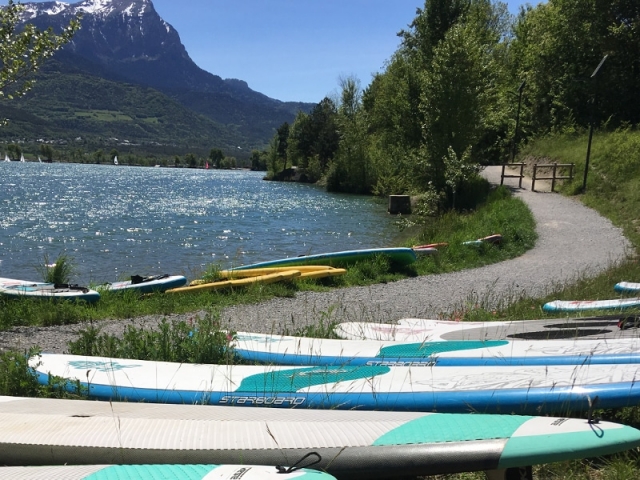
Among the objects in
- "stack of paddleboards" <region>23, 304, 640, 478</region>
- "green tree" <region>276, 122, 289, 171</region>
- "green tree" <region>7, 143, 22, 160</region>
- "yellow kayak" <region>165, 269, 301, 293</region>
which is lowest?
"yellow kayak" <region>165, 269, 301, 293</region>

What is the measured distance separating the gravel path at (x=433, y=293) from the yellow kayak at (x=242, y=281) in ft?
1.84

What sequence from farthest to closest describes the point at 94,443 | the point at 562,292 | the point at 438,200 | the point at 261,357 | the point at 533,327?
the point at 438,200, the point at 562,292, the point at 533,327, the point at 261,357, the point at 94,443

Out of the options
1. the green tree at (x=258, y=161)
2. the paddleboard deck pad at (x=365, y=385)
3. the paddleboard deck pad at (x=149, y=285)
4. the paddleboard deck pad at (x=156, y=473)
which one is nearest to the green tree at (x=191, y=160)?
the green tree at (x=258, y=161)

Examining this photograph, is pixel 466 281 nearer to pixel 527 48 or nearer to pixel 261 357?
pixel 261 357

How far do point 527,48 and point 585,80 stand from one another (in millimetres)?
11193

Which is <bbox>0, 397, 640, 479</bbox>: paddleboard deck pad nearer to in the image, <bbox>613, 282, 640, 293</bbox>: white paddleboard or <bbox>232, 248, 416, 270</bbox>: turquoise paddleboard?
<bbox>613, 282, 640, 293</bbox>: white paddleboard

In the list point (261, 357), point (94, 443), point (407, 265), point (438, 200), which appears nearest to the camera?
point (94, 443)

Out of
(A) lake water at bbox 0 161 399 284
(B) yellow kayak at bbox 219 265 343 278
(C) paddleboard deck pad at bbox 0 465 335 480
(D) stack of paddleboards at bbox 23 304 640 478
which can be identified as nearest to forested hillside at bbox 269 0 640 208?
(A) lake water at bbox 0 161 399 284

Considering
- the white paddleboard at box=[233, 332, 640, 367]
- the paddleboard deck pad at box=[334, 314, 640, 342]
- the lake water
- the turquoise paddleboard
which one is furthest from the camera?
the lake water

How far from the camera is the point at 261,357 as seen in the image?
5.82m

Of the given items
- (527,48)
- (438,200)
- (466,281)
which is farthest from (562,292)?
(527,48)

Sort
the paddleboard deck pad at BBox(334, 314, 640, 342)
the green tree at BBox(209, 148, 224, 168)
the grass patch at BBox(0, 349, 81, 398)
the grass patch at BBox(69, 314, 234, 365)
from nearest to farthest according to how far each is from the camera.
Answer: the grass patch at BBox(0, 349, 81, 398) → the grass patch at BBox(69, 314, 234, 365) → the paddleboard deck pad at BBox(334, 314, 640, 342) → the green tree at BBox(209, 148, 224, 168)

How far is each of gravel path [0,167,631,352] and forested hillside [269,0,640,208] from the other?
27.2 ft

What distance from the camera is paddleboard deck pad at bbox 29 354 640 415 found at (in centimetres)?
388
